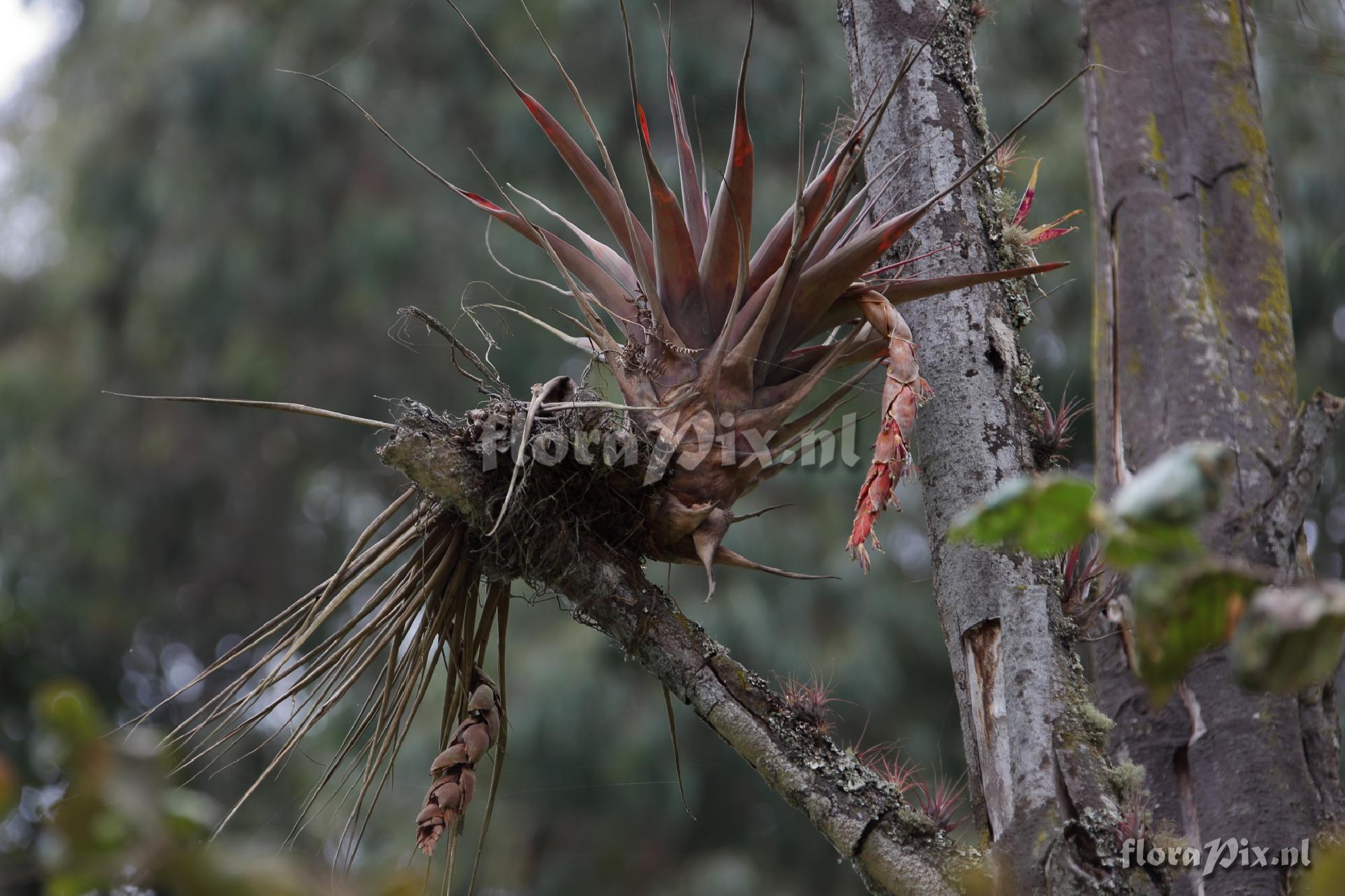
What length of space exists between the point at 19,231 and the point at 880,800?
10.5 metres

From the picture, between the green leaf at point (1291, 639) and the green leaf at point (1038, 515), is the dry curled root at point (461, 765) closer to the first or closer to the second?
the green leaf at point (1038, 515)

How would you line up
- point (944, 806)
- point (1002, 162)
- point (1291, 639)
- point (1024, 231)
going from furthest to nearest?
point (1002, 162)
point (1024, 231)
point (944, 806)
point (1291, 639)

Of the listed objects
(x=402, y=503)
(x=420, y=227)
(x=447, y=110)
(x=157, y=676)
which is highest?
(x=447, y=110)

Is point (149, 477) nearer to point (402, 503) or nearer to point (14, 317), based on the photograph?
point (14, 317)

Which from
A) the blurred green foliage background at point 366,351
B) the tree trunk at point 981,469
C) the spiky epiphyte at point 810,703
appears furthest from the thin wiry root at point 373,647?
the blurred green foliage background at point 366,351

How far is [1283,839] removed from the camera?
1.67 metres

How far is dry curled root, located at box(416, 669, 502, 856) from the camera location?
171 centimetres

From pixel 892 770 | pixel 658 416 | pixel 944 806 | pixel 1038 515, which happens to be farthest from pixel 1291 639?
pixel 892 770

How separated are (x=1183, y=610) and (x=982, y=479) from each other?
104 cm

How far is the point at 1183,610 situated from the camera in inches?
27.5

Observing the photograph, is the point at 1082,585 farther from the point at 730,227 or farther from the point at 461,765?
the point at 461,765

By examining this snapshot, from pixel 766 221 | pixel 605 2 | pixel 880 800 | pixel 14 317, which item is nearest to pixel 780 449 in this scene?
pixel 880 800

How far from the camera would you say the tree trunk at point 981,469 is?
1490 mm

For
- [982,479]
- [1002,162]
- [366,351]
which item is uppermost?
[366,351]
